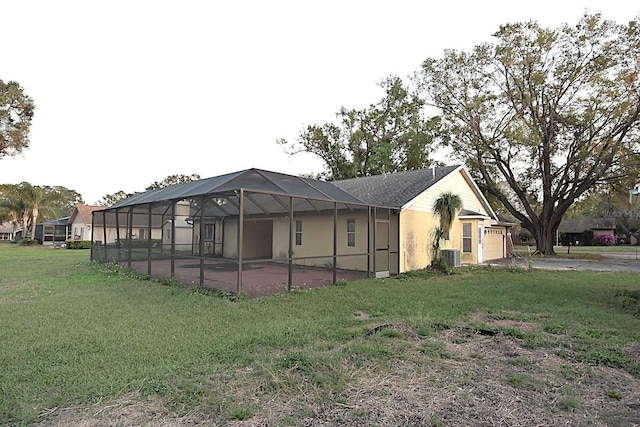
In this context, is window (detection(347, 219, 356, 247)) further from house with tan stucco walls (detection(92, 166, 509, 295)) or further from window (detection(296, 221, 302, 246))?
window (detection(296, 221, 302, 246))

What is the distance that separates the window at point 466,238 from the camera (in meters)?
15.2

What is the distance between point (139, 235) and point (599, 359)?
12.7 m

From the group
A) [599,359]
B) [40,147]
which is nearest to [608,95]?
[599,359]

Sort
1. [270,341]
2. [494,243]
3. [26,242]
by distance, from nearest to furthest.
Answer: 1. [270,341]
2. [494,243]
3. [26,242]

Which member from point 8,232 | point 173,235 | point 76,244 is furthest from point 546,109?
point 8,232

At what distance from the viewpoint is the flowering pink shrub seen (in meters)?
38.3

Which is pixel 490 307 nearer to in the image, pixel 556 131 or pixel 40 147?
pixel 556 131

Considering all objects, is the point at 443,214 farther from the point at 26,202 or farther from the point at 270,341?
the point at 26,202

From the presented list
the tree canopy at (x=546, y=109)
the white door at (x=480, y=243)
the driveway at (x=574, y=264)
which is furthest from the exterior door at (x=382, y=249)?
the tree canopy at (x=546, y=109)

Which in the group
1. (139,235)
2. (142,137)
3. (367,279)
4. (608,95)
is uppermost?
(608,95)

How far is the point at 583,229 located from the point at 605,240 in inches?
182

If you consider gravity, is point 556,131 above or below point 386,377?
above

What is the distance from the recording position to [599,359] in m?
3.97

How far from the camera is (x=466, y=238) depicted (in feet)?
50.1
